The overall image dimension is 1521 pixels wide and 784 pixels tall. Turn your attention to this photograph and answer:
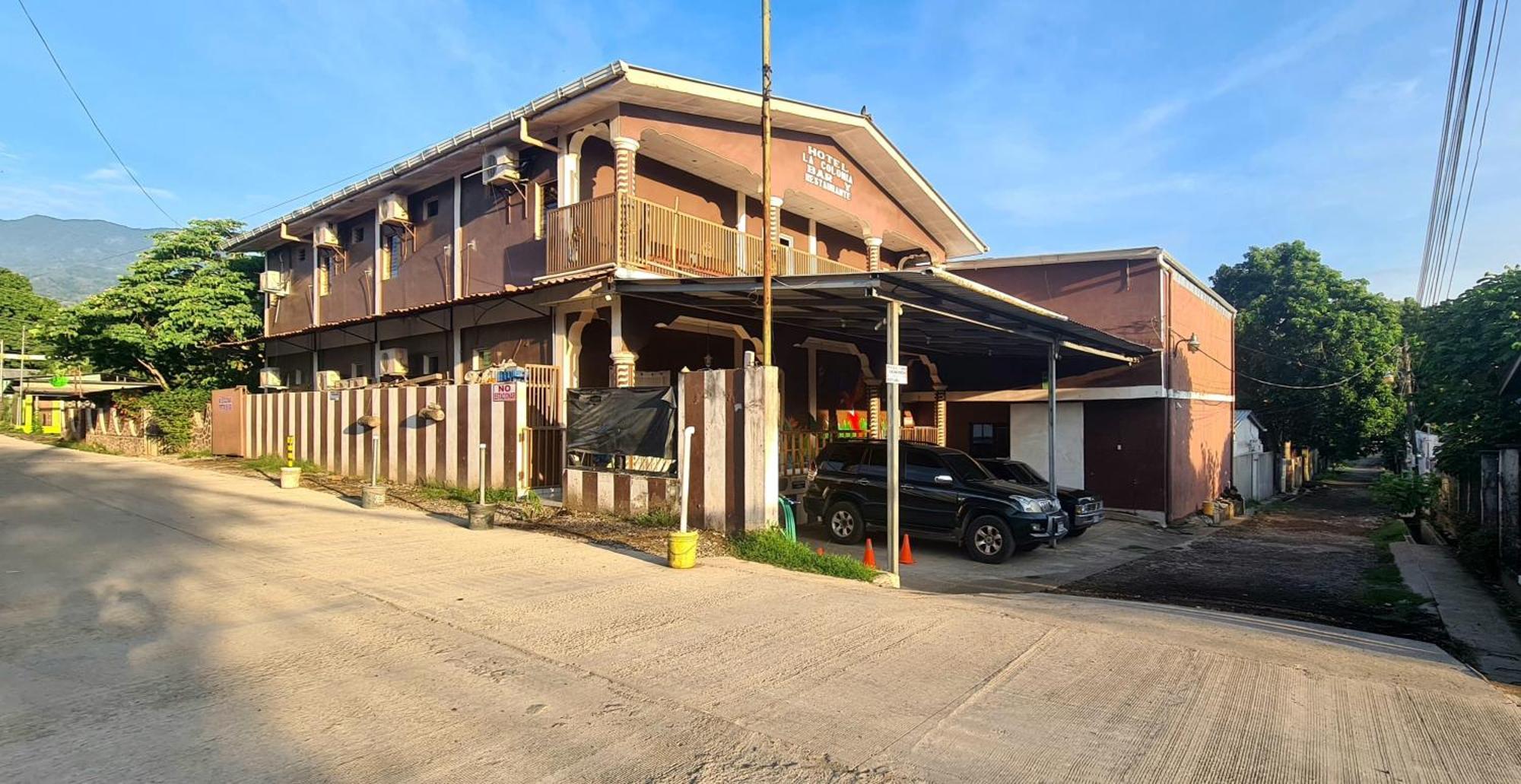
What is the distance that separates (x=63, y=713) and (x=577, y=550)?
5.59 m

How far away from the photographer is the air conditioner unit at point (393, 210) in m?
18.8

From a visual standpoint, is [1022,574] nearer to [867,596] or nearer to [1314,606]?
[1314,606]

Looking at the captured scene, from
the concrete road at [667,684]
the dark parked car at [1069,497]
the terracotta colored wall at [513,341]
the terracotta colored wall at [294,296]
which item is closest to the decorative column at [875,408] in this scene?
the dark parked car at [1069,497]

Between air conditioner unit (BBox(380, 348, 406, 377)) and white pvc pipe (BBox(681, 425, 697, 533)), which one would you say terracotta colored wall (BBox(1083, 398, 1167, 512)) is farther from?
air conditioner unit (BBox(380, 348, 406, 377))

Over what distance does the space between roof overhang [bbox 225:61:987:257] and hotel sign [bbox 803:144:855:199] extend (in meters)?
0.49

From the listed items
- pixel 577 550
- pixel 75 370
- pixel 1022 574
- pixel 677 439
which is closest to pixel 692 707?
pixel 577 550

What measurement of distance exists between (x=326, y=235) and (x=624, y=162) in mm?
12563

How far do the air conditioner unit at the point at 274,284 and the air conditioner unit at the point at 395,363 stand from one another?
9.17 metres

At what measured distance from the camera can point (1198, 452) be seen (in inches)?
827

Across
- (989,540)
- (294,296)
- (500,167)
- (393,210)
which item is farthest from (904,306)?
(294,296)

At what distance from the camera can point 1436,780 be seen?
3.69 meters

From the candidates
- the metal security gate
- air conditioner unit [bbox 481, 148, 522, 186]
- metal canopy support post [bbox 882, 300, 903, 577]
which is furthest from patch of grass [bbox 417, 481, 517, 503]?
metal canopy support post [bbox 882, 300, 903, 577]

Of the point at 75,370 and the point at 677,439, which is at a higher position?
the point at 75,370

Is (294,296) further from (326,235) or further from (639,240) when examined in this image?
(639,240)
